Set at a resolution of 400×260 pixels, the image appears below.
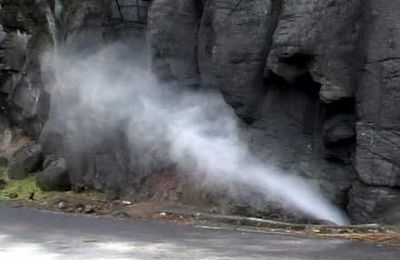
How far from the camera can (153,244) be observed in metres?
12.2

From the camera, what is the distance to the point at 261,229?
46.3 ft

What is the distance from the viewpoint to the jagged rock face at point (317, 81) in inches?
577

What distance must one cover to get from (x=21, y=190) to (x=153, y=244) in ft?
34.8

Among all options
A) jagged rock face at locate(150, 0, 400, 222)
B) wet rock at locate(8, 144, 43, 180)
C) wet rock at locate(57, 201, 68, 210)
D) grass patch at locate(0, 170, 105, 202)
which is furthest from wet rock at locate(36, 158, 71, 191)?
jagged rock face at locate(150, 0, 400, 222)

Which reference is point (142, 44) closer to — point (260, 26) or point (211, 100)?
point (211, 100)

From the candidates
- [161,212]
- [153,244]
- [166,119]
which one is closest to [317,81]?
[161,212]

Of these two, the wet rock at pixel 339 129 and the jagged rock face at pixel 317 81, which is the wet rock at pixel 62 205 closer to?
the jagged rock face at pixel 317 81

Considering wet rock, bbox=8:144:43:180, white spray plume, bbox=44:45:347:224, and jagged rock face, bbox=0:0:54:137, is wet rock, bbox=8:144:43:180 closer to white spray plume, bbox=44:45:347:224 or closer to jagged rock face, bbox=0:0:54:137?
white spray plume, bbox=44:45:347:224

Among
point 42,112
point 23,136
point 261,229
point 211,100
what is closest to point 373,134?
point 261,229

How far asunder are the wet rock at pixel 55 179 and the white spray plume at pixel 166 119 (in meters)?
1.19

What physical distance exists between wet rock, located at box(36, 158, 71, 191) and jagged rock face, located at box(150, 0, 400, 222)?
5.53 meters

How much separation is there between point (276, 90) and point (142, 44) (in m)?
5.15

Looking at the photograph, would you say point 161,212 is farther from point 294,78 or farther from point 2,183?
point 2,183

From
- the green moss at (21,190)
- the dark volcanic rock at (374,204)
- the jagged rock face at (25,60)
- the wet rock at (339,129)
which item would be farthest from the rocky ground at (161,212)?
the jagged rock face at (25,60)
